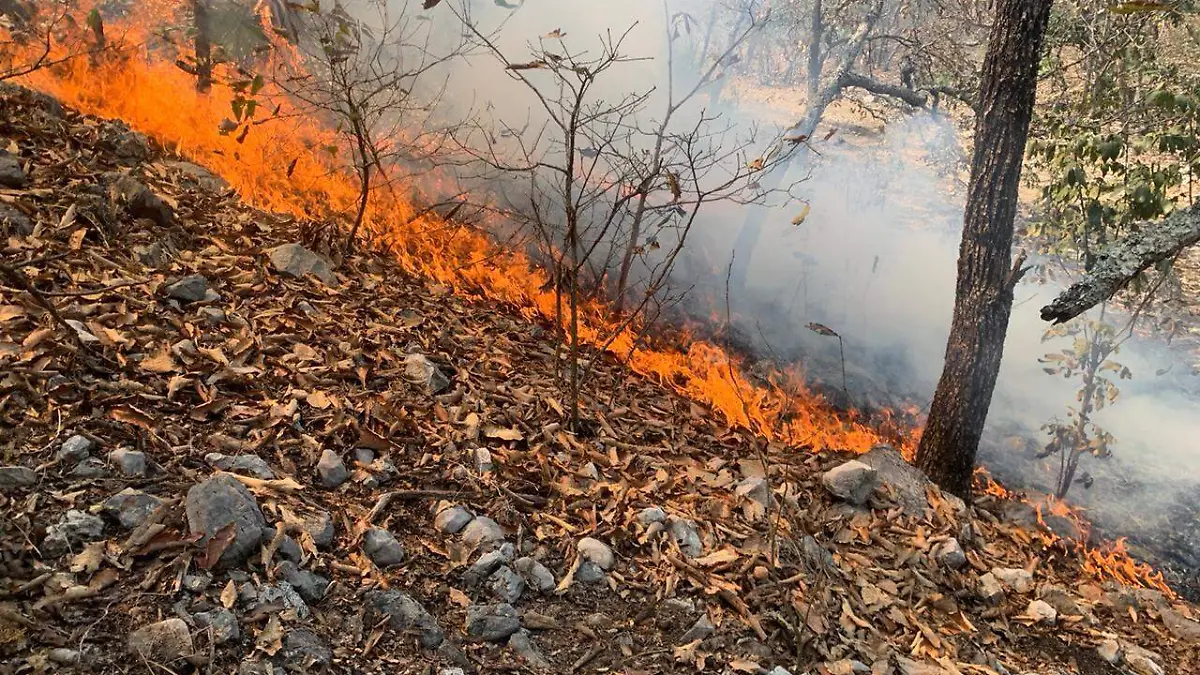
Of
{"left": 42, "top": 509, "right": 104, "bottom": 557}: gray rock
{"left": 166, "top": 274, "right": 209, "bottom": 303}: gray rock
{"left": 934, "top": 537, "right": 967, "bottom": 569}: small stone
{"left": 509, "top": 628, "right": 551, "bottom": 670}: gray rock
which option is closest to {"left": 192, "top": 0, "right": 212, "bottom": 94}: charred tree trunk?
{"left": 166, "top": 274, "right": 209, "bottom": 303}: gray rock

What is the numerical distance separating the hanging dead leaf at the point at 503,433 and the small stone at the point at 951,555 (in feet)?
7.54

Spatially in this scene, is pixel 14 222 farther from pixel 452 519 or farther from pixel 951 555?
pixel 951 555

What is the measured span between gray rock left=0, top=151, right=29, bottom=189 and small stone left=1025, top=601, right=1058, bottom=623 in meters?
5.68

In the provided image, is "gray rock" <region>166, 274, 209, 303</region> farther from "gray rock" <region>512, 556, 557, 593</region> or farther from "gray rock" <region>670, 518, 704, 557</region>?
"gray rock" <region>670, 518, 704, 557</region>

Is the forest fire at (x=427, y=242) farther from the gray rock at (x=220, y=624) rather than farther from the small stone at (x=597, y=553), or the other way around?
the gray rock at (x=220, y=624)

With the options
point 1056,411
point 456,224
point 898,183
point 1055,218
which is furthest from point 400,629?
point 898,183

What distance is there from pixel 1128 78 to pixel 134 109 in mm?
8071

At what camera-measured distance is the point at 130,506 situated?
2.30 meters

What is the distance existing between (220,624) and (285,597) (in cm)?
22

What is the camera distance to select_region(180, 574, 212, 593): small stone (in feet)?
6.97

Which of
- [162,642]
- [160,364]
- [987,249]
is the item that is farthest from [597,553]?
[987,249]

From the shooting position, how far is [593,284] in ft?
22.7

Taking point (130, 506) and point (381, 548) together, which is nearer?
point (130, 506)

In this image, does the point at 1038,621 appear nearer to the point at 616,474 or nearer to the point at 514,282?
the point at 616,474
